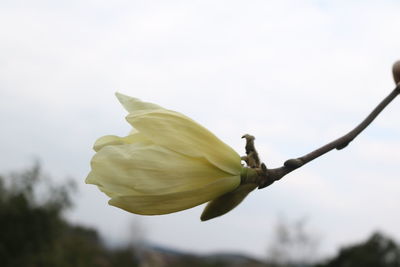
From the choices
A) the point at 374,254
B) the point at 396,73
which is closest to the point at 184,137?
the point at 396,73

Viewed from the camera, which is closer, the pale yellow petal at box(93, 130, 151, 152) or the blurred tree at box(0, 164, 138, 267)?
the pale yellow petal at box(93, 130, 151, 152)

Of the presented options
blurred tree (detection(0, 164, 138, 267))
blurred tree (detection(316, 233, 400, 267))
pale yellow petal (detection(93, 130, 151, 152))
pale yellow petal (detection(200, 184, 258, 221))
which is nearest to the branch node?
pale yellow petal (detection(200, 184, 258, 221))

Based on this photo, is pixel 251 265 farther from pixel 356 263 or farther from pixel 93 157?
pixel 93 157

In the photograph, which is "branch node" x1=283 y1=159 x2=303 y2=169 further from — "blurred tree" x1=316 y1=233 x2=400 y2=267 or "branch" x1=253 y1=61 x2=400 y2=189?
"blurred tree" x1=316 y1=233 x2=400 y2=267

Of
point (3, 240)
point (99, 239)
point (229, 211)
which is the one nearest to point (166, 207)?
point (229, 211)

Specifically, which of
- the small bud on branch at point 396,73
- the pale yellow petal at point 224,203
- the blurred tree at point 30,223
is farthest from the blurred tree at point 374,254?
the pale yellow petal at point 224,203

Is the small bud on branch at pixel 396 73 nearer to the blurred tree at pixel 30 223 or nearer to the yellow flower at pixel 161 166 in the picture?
the yellow flower at pixel 161 166
